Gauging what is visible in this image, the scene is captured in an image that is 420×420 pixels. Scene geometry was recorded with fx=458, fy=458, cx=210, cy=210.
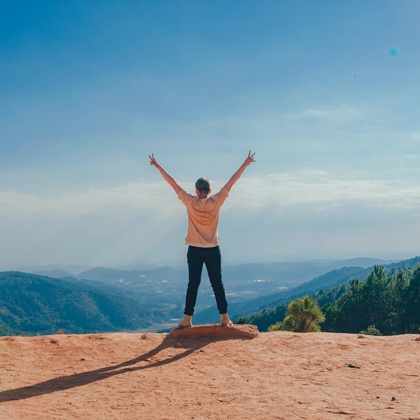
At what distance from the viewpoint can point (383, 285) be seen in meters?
60.2

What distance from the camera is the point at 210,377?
245 inches

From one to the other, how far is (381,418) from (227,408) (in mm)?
1571

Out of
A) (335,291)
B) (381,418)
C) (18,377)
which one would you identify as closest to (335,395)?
(381,418)

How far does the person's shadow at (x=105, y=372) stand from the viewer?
18.0ft

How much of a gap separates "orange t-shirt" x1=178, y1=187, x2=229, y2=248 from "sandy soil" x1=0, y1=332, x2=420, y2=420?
1815 mm

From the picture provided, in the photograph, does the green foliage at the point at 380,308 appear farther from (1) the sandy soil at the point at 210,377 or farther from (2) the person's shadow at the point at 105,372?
(2) the person's shadow at the point at 105,372

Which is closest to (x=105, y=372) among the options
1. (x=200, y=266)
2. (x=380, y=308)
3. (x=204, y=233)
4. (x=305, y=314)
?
(x=200, y=266)

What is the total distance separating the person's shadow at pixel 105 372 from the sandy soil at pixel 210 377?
15mm

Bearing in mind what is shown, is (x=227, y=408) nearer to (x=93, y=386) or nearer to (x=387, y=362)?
(x=93, y=386)

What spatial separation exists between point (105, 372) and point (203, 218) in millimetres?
3169

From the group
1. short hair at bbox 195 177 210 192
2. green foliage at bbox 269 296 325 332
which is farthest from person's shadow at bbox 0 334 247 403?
green foliage at bbox 269 296 325 332

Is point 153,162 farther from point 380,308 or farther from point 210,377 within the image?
point 380,308

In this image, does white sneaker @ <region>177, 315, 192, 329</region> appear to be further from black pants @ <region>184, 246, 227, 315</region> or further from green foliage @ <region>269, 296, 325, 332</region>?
green foliage @ <region>269, 296, 325, 332</region>

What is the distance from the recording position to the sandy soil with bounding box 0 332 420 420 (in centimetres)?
487
